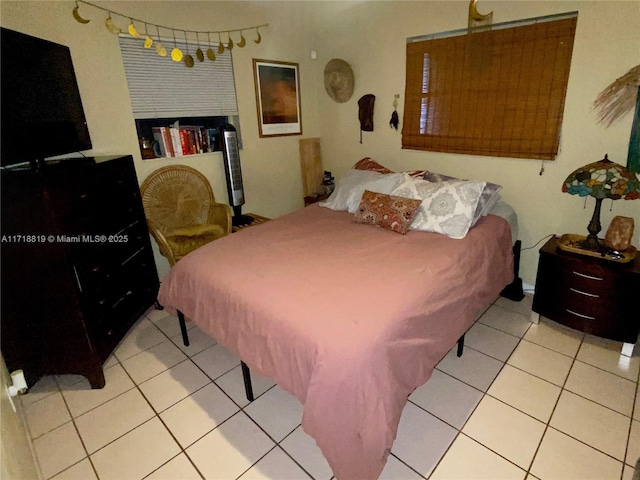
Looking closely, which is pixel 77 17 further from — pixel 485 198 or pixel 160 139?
pixel 485 198

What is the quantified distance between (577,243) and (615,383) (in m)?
0.87

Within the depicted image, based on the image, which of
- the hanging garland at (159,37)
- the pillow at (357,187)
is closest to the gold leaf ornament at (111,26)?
the hanging garland at (159,37)

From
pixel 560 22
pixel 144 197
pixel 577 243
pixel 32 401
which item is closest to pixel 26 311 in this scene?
pixel 32 401

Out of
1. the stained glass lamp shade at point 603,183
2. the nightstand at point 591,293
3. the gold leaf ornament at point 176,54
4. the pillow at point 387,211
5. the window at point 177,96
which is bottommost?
the nightstand at point 591,293

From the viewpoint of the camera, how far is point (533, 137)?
2.56 meters

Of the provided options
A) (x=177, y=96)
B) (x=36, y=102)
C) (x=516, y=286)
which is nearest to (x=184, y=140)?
(x=177, y=96)

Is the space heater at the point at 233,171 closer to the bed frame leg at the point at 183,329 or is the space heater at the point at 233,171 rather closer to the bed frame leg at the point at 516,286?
the bed frame leg at the point at 183,329

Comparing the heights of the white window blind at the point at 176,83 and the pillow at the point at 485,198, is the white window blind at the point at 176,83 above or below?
above

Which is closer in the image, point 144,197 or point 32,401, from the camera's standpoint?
point 32,401

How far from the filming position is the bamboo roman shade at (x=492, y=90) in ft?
7.89

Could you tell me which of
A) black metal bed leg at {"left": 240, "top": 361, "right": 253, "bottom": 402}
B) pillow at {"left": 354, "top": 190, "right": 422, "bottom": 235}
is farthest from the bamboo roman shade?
black metal bed leg at {"left": 240, "top": 361, "right": 253, "bottom": 402}

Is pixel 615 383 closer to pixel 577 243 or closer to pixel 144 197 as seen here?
pixel 577 243

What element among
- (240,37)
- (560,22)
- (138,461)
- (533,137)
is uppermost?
(240,37)

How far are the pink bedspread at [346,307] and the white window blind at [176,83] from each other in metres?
1.40
